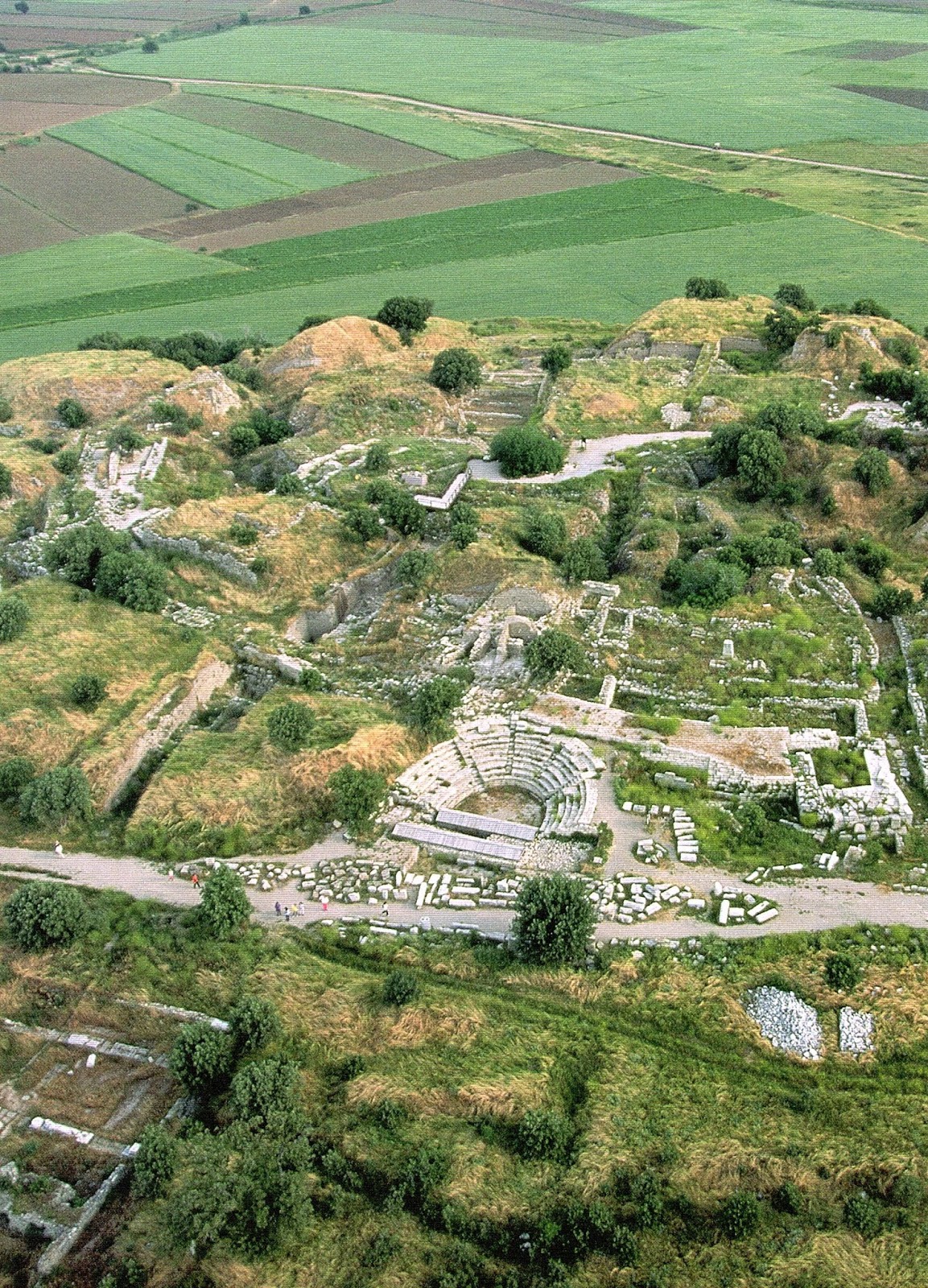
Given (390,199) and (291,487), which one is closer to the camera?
(291,487)

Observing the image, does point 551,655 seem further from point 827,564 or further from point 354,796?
point 827,564

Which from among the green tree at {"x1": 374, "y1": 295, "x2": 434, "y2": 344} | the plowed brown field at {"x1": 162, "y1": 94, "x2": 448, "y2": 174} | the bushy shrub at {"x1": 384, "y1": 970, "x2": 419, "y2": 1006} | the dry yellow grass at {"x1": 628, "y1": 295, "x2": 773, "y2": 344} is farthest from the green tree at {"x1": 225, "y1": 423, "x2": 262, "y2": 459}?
the plowed brown field at {"x1": 162, "y1": 94, "x2": 448, "y2": 174}

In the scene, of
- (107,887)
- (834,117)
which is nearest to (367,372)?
(107,887)

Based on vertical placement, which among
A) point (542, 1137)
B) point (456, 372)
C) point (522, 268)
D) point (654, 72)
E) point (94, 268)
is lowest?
point (542, 1137)

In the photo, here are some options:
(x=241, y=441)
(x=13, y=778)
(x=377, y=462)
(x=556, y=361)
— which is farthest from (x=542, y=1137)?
(x=556, y=361)

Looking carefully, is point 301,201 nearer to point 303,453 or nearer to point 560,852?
point 303,453
